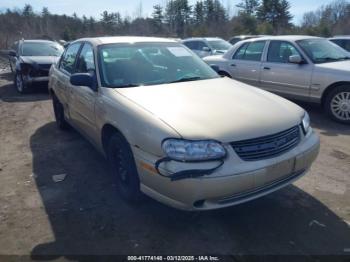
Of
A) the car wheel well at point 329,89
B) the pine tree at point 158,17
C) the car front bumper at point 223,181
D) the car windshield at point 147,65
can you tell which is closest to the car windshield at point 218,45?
the car wheel well at point 329,89

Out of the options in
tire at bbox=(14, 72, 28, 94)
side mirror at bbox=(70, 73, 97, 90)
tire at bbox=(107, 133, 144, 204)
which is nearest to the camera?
tire at bbox=(107, 133, 144, 204)

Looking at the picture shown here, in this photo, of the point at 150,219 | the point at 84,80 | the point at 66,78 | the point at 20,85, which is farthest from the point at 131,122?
the point at 20,85

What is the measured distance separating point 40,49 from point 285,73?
806 centimetres

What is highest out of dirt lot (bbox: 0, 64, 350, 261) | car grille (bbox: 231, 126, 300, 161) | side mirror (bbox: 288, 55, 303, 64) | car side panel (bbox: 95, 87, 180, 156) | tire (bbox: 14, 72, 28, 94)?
side mirror (bbox: 288, 55, 303, 64)

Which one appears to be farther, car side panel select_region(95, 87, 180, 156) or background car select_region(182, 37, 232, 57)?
background car select_region(182, 37, 232, 57)

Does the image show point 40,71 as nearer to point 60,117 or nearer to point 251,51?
point 60,117

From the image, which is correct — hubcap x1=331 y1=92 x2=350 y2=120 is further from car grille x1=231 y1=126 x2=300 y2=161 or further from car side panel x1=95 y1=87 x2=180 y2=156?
car side panel x1=95 y1=87 x2=180 y2=156

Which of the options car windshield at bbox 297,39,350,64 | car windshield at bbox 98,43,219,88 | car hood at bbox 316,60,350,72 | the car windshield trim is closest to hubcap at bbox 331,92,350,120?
car hood at bbox 316,60,350,72

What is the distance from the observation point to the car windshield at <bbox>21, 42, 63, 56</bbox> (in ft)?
36.1

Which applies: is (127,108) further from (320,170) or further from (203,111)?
(320,170)

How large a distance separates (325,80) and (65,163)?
4712 millimetres

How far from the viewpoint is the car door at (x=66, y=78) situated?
197 inches

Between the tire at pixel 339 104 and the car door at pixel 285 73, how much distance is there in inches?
18.1

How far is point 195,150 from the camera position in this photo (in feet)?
8.82
